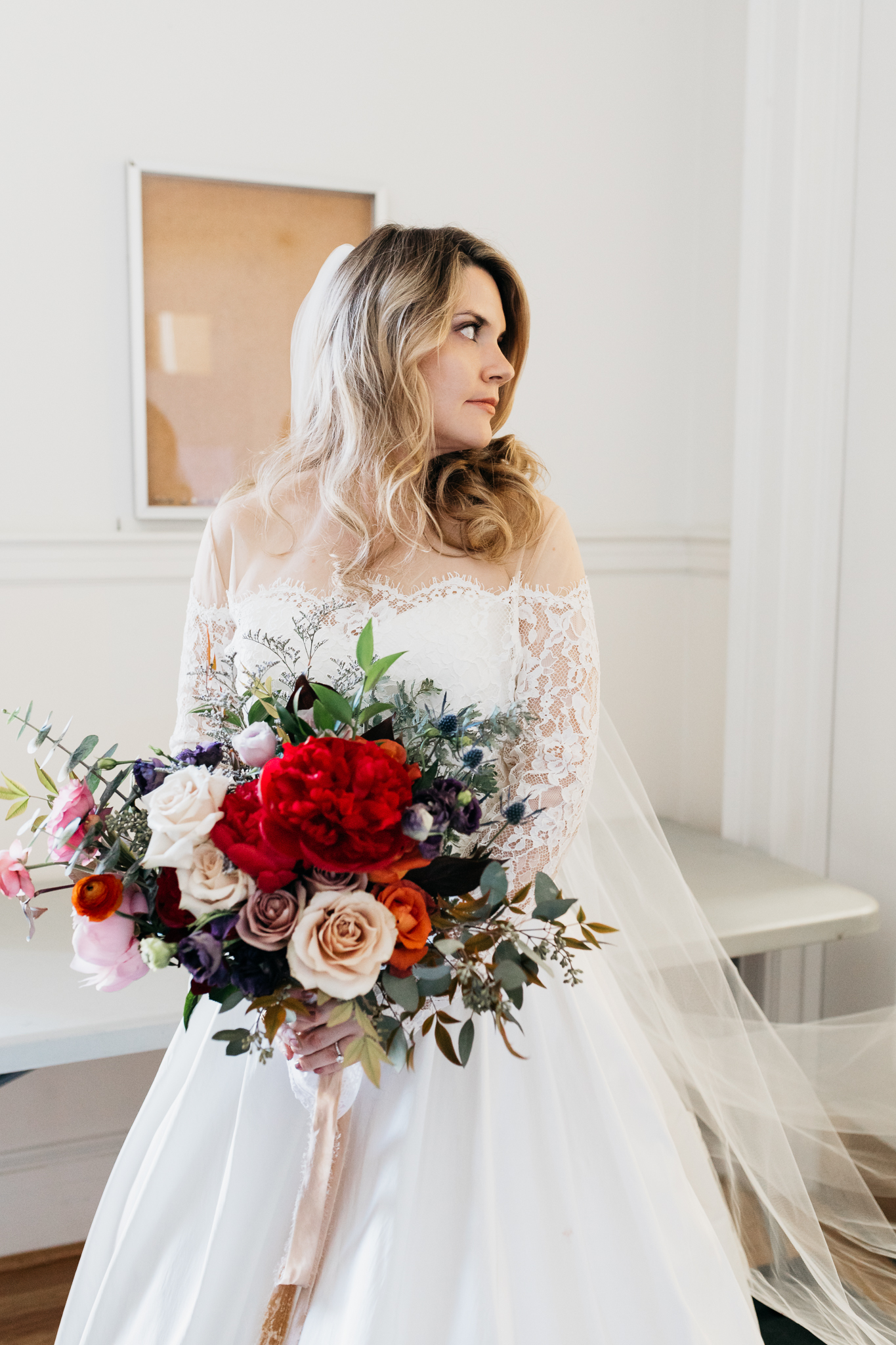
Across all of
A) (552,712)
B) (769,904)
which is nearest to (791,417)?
(769,904)

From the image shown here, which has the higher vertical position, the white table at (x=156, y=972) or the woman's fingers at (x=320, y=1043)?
the woman's fingers at (x=320, y=1043)

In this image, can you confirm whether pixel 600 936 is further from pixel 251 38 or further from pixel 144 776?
pixel 251 38

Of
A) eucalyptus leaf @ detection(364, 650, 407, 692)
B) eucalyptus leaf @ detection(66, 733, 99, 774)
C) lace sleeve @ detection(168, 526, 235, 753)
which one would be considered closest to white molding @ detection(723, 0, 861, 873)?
lace sleeve @ detection(168, 526, 235, 753)

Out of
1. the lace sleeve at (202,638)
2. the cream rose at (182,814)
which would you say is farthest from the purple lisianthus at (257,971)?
the lace sleeve at (202,638)

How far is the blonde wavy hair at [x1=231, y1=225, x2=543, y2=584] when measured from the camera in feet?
4.96

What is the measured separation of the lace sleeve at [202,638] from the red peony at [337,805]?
1.75ft

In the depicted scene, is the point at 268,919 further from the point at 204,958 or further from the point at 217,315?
the point at 217,315

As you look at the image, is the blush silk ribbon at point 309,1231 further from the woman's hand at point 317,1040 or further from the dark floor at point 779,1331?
the dark floor at point 779,1331

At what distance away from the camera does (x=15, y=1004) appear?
6.23 ft

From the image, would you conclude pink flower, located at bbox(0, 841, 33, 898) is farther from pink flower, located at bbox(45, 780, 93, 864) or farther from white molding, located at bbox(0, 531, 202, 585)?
white molding, located at bbox(0, 531, 202, 585)

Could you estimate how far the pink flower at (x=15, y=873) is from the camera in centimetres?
112

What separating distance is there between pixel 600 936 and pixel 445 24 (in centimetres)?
211

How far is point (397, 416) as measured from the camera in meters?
1.54

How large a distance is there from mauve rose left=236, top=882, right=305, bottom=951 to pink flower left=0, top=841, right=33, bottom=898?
28cm
